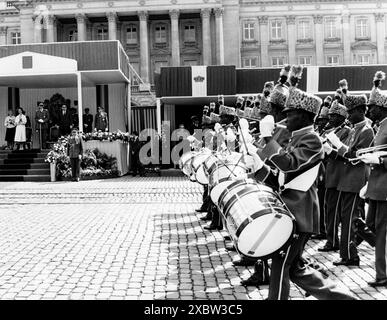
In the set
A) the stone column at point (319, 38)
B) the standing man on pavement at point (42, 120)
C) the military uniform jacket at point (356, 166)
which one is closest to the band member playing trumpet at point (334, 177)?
the military uniform jacket at point (356, 166)

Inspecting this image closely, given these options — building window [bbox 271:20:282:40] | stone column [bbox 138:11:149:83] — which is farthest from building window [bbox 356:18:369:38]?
stone column [bbox 138:11:149:83]

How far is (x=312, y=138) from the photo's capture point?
4598mm

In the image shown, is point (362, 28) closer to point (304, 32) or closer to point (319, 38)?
point (319, 38)

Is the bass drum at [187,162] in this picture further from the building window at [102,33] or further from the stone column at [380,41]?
the stone column at [380,41]

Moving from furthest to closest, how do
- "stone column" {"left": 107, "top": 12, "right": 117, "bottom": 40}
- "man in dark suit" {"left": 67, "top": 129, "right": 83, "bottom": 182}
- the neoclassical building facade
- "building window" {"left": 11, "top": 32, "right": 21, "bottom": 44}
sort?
"building window" {"left": 11, "top": 32, "right": 21, "bottom": 44}
"stone column" {"left": 107, "top": 12, "right": 117, "bottom": 40}
the neoclassical building facade
"man in dark suit" {"left": 67, "top": 129, "right": 83, "bottom": 182}

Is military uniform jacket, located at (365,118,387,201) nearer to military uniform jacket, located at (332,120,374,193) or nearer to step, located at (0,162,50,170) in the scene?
military uniform jacket, located at (332,120,374,193)

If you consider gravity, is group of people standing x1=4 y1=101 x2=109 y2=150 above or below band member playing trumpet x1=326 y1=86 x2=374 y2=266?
above

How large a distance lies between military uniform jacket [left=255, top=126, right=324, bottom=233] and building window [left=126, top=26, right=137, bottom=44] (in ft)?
214

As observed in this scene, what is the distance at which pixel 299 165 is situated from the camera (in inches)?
175

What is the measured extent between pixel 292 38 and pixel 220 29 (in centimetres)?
1064

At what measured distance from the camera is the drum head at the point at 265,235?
4281 mm

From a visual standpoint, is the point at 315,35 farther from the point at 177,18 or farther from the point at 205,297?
the point at 205,297

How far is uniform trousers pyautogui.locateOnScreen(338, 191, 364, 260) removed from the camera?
6.81m

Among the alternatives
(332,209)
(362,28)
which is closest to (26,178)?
(332,209)
